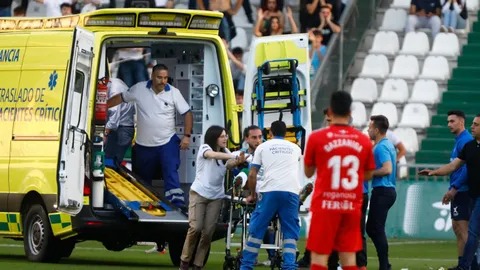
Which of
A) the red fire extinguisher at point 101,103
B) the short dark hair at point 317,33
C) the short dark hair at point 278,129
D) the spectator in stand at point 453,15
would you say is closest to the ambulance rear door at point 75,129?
the red fire extinguisher at point 101,103

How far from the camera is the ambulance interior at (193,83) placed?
2045 centimetres

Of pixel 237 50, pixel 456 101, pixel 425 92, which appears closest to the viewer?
pixel 456 101

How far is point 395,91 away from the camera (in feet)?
102

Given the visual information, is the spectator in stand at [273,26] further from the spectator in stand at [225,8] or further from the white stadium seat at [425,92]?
the white stadium seat at [425,92]

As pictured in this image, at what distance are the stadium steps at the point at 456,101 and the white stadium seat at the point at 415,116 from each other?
15 centimetres

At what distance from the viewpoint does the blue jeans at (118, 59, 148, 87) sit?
101ft

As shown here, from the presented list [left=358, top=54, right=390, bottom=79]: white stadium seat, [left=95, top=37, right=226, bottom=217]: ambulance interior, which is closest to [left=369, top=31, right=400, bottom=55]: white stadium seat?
[left=358, top=54, right=390, bottom=79]: white stadium seat

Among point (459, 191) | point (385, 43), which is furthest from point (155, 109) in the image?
point (385, 43)

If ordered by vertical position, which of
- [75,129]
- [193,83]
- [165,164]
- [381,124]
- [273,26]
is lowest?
[165,164]

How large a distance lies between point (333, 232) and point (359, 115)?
55.4 feet

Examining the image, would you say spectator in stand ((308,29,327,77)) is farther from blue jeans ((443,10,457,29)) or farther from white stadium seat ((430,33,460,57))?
blue jeans ((443,10,457,29))

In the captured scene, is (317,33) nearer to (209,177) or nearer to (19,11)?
(19,11)

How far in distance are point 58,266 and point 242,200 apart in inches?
94.6

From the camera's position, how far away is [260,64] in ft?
66.2
